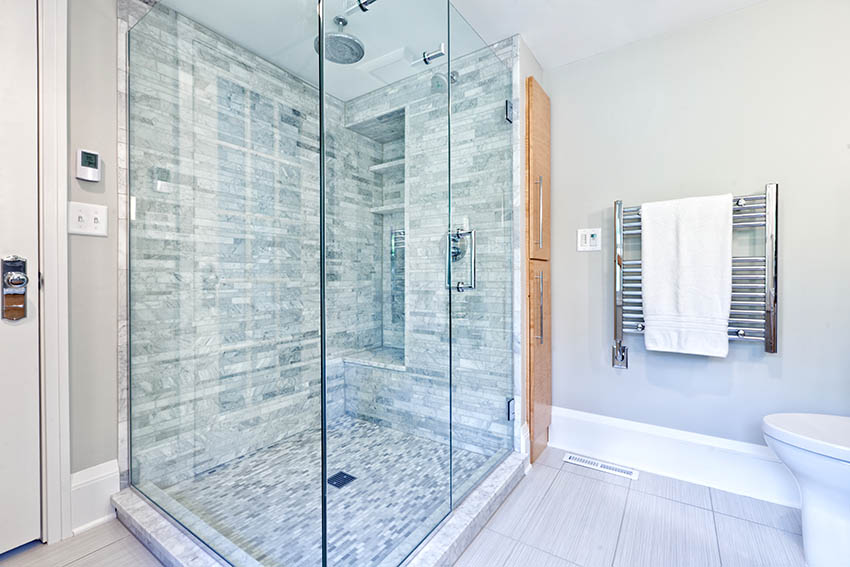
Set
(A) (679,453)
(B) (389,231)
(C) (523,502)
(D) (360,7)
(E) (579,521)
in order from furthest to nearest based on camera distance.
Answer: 1. (A) (679,453)
2. (C) (523,502)
3. (E) (579,521)
4. (B) (389,231)
5. (D) (360,7)

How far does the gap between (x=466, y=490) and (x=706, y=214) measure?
5.53ft

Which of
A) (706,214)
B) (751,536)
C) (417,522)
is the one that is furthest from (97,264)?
(751,536)

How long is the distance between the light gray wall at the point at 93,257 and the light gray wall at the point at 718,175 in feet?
7.18

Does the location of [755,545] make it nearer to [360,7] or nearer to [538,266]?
[538,266]

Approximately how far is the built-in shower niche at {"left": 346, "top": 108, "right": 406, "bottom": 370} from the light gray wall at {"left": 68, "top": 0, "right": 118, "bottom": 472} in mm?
1041

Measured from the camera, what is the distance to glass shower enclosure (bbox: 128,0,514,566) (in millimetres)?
1286

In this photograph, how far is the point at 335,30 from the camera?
1139 mm

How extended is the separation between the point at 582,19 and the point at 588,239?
1107 mm

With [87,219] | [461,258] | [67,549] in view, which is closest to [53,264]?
[87,219]

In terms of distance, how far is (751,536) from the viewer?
58.5 inches

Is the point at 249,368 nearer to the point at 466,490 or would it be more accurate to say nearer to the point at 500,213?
the point at 466,490

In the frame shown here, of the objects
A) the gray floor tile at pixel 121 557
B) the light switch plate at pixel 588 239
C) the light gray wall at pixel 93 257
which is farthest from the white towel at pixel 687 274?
the light gray wall at pixel 93 257

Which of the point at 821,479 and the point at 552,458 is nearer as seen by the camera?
the point at 821,479

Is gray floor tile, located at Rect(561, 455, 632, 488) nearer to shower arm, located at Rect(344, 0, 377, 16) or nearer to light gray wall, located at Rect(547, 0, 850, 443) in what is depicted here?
light gray wall, located at Rect(547, 0, 850, 443)
